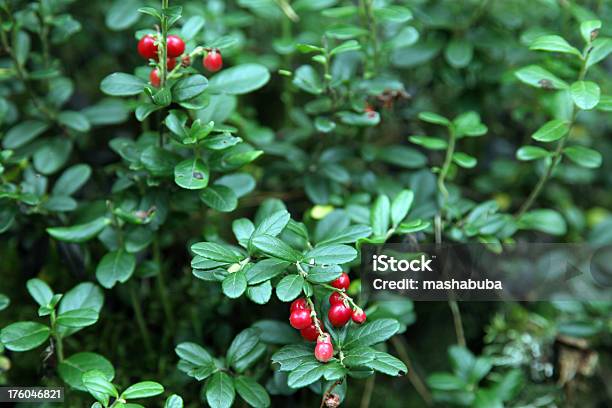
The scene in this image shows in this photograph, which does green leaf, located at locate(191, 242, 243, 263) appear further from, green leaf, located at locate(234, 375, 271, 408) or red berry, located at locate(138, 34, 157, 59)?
red berry, located at locate(138, 34, 157, 59)

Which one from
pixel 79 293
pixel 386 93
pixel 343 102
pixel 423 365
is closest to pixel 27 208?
pixel 79 293

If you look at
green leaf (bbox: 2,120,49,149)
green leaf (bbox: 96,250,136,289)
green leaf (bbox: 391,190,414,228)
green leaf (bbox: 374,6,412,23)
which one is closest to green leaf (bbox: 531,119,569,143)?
green leaf (bbox: 391,190,414,228)

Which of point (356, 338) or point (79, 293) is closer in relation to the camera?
point (356, 338)

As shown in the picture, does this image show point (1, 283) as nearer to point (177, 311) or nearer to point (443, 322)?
point (177, 311)

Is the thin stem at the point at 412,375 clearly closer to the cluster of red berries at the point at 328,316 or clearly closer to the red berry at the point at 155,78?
the cluster of red berries at the point at 328,316

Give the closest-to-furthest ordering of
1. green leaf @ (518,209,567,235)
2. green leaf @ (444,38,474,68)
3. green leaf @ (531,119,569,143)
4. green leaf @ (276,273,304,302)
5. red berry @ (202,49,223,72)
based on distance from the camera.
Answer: green leaf @ (276,273,304,302), red berry @ (202,49,223,72), green leaf @ (531,119,569,143), green leaf @ (518,209,567,235), green leaf @ (444,38,474,68)

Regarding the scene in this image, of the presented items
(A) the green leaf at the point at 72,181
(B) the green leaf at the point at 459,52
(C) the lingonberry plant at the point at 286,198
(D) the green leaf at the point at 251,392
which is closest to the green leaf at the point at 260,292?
(C) the lingonberry plant at the point at 286,198
